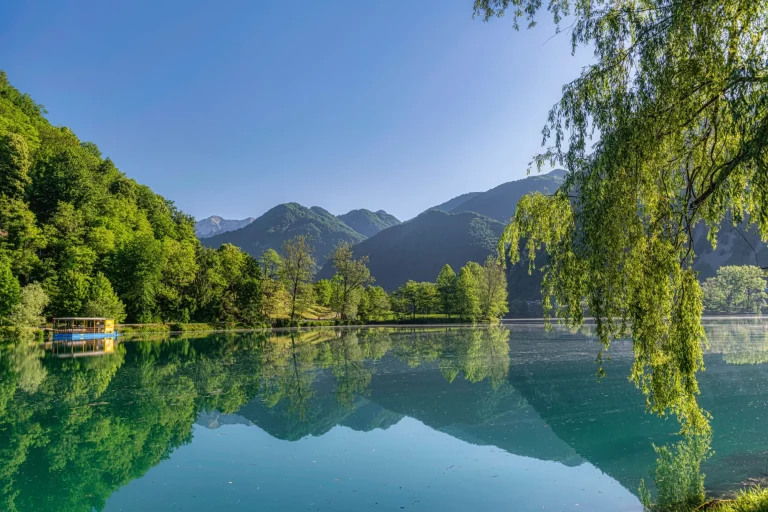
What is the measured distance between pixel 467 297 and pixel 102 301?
2038 inches

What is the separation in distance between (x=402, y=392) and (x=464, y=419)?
14.6 feet

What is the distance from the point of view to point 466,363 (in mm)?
26453

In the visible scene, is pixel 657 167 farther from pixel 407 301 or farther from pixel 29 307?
pixel 407 301

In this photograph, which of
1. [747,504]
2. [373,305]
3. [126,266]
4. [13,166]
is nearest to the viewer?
[747,504]

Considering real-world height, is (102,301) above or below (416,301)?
above

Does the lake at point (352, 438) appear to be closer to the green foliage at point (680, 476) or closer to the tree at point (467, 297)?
the green foliage at point (680, 476)

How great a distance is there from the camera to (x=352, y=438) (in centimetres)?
1246

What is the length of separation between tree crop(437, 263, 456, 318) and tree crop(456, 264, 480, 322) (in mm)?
1279

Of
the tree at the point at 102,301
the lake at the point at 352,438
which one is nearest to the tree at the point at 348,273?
the tree at the point at 102,301

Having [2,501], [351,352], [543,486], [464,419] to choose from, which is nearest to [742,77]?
[543,486]

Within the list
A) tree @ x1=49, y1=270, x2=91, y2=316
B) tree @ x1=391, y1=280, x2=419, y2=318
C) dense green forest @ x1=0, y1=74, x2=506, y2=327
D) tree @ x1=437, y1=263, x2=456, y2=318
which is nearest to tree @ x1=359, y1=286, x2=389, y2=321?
dense green forest @ x1=0, y1=74, x2=506, y2=327

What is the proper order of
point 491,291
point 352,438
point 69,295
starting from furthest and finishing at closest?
1. point 491,291
2. point 69,295
3. point 352,438

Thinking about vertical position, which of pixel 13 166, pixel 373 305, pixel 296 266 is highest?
pixel 13 166

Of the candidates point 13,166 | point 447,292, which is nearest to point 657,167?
point 13,166
